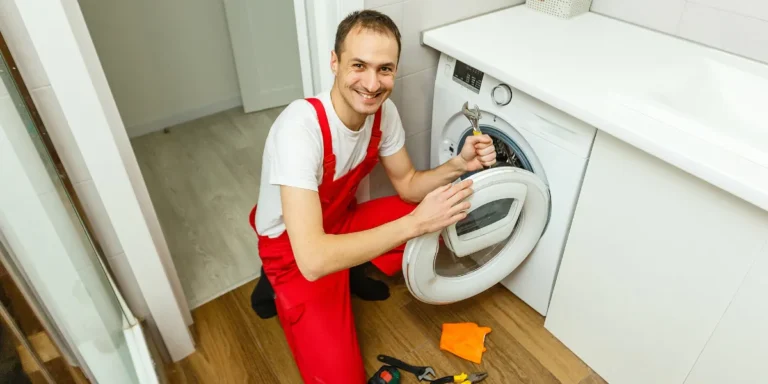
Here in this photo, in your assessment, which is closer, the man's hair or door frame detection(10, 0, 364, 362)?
door frame detection(10, 0, 364, 362)

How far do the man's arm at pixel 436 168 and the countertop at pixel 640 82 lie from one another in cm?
19

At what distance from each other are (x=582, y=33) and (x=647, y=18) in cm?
22

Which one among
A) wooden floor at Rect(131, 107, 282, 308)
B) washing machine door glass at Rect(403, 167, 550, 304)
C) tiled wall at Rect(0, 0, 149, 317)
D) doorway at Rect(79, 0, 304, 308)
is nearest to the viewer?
tiled wall at Rect(0, 0, 149, 317)

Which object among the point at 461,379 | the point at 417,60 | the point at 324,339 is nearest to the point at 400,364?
the point at 461,379

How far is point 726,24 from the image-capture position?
4.75ft

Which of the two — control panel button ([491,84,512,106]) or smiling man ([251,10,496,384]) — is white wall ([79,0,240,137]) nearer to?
smiling man ([251,10,496,384])

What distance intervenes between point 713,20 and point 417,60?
0.87 m

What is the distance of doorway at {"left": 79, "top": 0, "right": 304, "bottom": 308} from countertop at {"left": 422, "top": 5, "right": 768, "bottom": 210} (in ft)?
3.86

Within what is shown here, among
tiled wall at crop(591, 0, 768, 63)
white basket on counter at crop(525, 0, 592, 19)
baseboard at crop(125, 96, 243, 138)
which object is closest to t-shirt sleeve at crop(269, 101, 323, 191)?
white basket on counter at crop(525, 0, 592, 19)

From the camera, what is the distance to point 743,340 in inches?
45.1

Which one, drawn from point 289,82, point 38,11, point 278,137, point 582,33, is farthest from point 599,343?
point 289,82

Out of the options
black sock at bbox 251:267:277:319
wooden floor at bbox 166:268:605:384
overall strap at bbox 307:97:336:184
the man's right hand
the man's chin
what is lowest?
wooden floor at bbox 166:268:605:384

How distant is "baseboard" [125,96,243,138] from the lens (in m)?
2.63

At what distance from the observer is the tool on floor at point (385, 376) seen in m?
1.51
